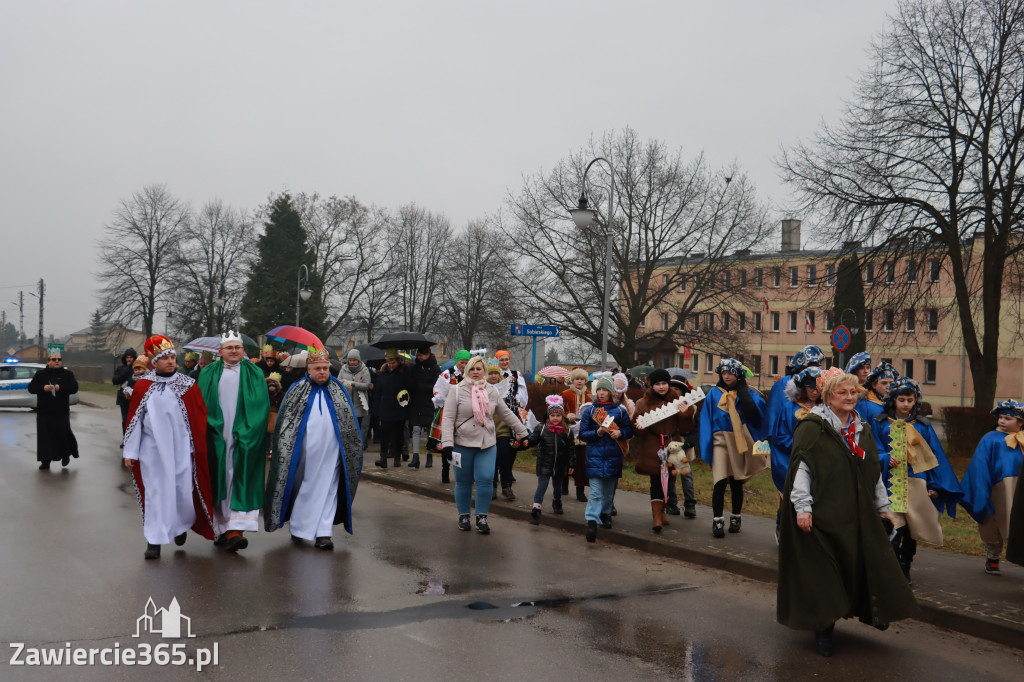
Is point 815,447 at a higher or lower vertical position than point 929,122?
lower

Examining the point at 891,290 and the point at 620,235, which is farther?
the point at 620,235

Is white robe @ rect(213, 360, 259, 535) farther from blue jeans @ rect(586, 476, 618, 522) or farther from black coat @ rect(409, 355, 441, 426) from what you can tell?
black coat @ rect(409, 355, 441, 426)

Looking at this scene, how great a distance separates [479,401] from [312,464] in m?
1.96

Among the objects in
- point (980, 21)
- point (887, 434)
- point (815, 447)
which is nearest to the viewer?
point (815, 447)

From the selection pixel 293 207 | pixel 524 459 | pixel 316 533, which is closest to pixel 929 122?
pixel 524 459

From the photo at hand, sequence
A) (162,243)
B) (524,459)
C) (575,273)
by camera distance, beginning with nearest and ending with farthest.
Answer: (524,459) → (575,273) → (162,243)

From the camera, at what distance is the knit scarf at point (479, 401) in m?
9.79

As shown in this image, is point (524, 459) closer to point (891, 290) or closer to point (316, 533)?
point (316, 533)

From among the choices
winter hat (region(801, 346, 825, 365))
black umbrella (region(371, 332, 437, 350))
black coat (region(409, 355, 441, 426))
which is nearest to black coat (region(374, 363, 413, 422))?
black coat (region(409, 355, 441, 426))

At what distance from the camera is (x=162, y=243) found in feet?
203

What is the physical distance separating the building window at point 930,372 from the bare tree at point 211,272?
157ft

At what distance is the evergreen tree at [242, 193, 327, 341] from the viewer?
61844 millimetres

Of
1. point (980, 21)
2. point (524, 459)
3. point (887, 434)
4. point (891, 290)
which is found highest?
point (980, 21)

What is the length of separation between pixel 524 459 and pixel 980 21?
17.2m
